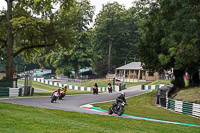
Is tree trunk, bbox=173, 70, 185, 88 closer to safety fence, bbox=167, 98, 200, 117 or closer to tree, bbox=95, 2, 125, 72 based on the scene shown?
safety fence, bbox=167, 98, 200, 117

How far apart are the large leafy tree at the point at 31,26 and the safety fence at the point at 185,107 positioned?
14387mm

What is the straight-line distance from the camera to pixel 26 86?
28.8 m

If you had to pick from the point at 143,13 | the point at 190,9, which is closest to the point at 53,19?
the point at 143,13

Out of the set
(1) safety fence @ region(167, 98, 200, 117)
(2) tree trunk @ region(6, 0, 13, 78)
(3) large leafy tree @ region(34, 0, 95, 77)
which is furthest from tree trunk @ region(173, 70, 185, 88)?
(3) large leafy tree @ region(34, 0, 95, 77)

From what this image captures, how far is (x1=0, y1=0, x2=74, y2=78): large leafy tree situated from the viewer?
28.5 meters

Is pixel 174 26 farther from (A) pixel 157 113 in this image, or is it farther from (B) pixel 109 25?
(B) pixel 109 25

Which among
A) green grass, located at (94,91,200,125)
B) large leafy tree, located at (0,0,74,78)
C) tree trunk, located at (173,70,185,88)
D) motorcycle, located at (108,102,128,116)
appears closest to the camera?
motorcycle, located at (108,102,128,116)

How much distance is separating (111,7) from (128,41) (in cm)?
1132

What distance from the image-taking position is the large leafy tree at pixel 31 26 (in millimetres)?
28484

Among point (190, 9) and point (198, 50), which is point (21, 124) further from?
point (198, 50)

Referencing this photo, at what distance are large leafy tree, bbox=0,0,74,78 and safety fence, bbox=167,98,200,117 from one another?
14.4 m

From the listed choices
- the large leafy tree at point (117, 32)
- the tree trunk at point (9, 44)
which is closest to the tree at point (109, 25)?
the large leafy tree at point (117, 32)

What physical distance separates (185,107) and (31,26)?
1712cm

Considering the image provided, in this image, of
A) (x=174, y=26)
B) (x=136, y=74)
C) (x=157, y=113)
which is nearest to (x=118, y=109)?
(x=157, y=113)
